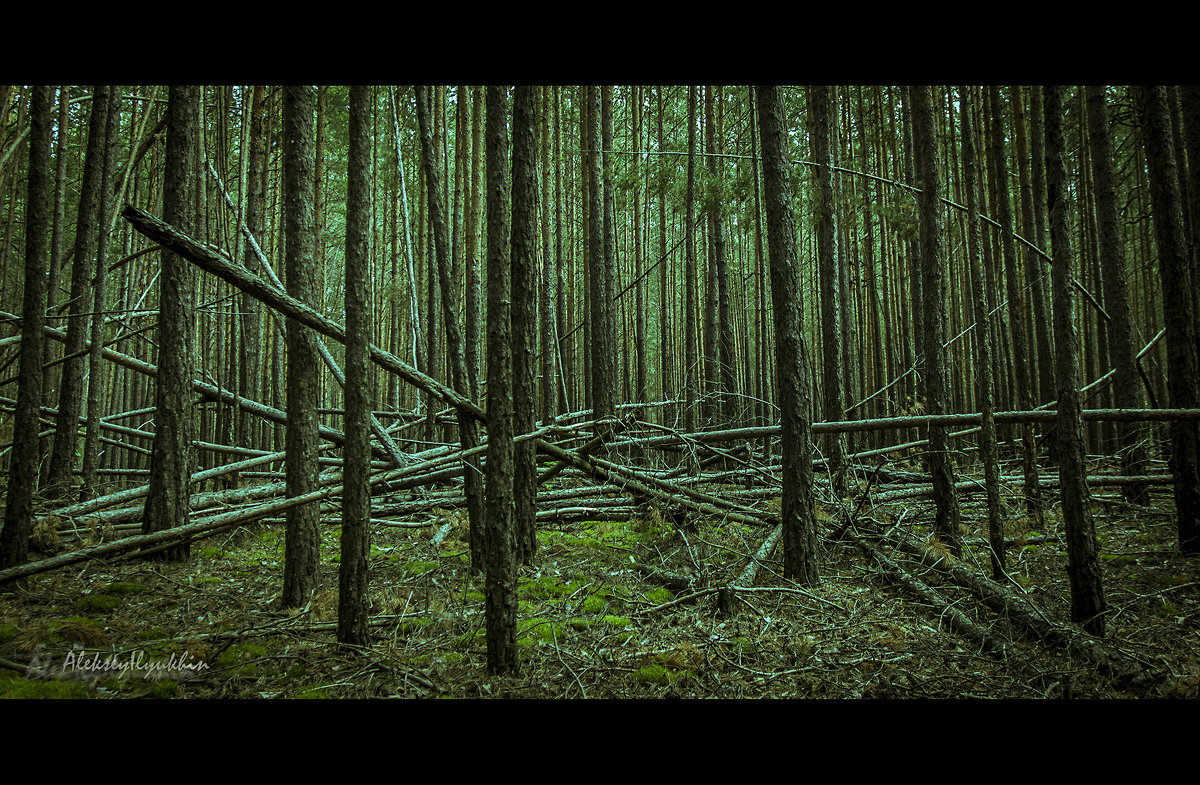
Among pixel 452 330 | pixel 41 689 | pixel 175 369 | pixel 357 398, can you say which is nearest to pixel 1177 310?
pixel 452 330

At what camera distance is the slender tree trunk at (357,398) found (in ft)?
8.87

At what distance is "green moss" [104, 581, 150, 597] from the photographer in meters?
3.91

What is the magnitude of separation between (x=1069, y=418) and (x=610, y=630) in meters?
3.09

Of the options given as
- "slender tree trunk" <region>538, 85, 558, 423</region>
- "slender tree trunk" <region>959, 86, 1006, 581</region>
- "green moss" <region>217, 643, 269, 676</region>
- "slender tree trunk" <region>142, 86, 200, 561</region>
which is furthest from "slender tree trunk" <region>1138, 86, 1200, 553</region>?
"slender tree trunk" <region>142, 86, 200, 561</region>

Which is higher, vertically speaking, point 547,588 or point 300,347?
point 300,347

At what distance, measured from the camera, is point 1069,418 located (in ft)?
10.6

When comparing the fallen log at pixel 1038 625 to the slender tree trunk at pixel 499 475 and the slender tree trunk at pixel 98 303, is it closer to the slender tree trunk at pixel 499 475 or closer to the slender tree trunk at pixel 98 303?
the slender tree trunk at pixel 499 475

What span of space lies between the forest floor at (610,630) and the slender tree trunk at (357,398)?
29 centimetres

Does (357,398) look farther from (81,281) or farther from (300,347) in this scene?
(81,281)
